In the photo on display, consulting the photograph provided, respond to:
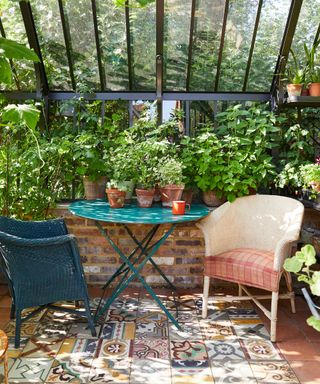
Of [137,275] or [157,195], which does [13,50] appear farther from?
[157,195]

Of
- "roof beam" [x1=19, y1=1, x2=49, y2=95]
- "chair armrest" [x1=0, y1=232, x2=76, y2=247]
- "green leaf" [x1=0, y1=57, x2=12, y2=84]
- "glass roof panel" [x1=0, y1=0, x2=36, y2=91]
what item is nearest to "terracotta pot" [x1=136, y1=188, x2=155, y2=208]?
"chair armrest" [x1=0, y1=232, x2=76, y2=247]

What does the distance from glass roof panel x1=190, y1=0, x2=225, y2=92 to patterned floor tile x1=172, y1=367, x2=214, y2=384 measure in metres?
2.65

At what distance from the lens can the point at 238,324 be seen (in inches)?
127

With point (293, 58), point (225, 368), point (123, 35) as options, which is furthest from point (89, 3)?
point (225, 368)

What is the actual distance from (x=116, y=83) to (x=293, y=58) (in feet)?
5.48

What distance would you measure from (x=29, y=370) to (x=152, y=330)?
905mm

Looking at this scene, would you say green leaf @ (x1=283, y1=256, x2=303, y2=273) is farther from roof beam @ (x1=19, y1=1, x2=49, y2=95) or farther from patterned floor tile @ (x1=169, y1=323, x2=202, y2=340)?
roof beam @ (x1=19, y1=1, x2=49, y2=95)

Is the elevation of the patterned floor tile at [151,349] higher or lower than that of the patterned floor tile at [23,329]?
lower

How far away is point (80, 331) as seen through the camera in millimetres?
3082

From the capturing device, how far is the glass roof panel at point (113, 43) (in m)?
3.78

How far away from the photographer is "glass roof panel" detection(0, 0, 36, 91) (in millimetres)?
3770

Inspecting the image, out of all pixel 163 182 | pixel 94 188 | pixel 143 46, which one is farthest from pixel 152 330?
pixel 143 46

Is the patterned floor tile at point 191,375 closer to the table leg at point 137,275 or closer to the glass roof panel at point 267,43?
the table leg at point 137,275

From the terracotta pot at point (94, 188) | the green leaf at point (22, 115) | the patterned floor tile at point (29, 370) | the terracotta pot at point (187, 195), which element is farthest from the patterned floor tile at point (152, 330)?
the green leaf at point (22, 115)
